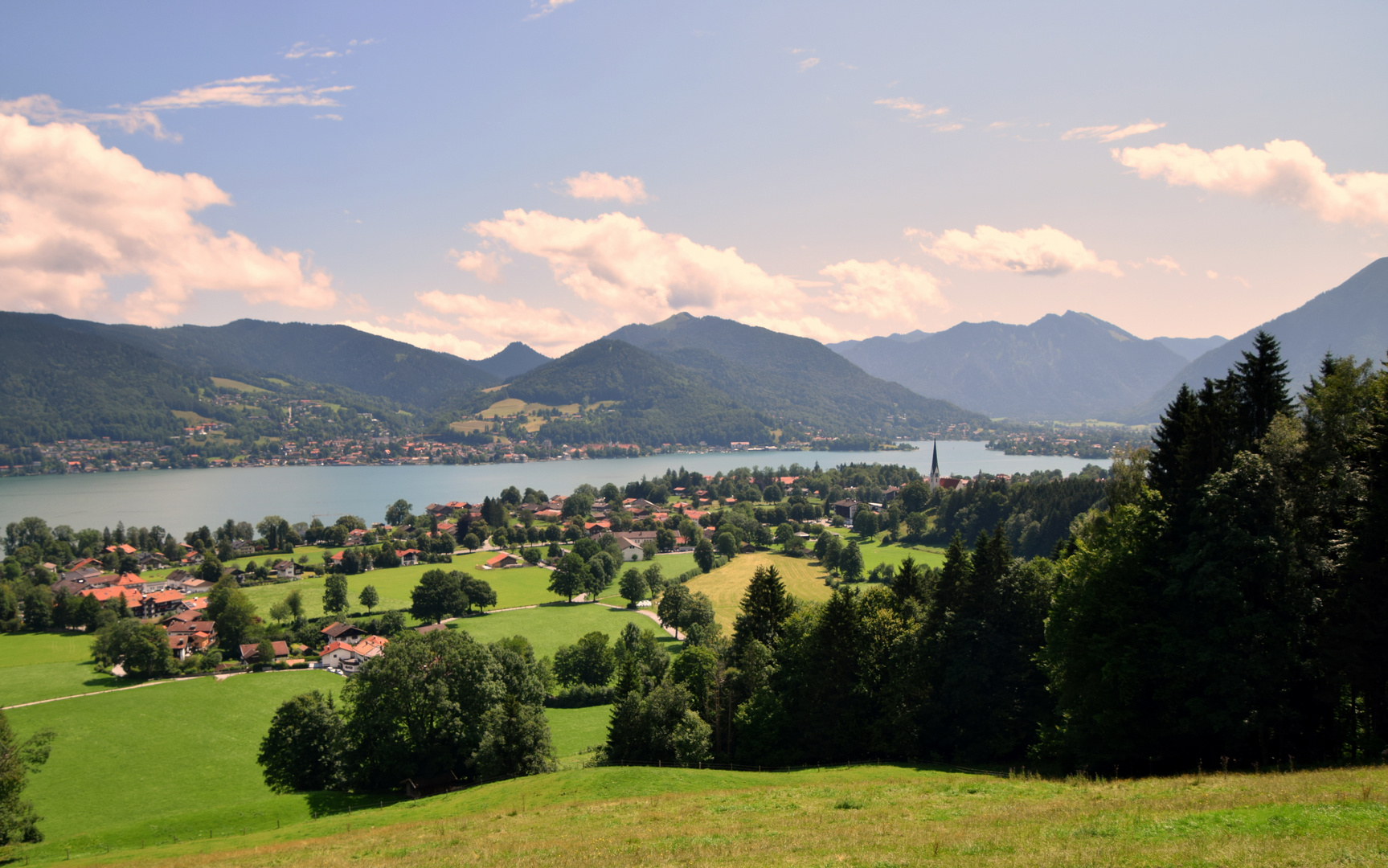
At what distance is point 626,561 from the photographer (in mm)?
82812

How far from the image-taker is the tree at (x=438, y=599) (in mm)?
57094

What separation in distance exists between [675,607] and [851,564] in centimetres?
2225

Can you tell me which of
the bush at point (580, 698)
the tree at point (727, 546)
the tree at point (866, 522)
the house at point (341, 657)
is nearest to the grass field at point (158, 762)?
the house at point (341, 657)

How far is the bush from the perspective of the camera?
40.3 m

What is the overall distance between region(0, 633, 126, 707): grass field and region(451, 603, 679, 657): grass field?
70.3ft

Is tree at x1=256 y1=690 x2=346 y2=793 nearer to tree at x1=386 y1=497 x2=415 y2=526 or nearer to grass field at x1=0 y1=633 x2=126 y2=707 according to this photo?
grass field at x1=0 y1=633 x2=126 y2=707

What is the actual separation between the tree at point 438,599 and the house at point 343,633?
522 cm

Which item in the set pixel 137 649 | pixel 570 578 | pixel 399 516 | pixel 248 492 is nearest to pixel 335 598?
pixel 137 649

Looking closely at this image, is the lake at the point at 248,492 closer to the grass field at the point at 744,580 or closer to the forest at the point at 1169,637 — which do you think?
the grass field at the point at 744,580

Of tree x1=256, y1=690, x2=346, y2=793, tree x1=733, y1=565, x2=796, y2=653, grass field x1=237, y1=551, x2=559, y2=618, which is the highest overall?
tree x1=733, y1=565, x2=796, y2=653

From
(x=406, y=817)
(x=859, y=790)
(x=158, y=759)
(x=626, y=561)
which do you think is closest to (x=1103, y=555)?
(x=859, y=790)

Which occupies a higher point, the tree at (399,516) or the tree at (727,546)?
the tree at (399,516)

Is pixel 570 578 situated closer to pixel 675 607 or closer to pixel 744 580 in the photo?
pixel 675 607

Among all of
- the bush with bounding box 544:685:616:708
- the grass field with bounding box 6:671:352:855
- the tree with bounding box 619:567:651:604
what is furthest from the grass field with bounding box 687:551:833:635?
the grass field with bounding box 6:671:352:855
